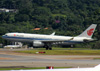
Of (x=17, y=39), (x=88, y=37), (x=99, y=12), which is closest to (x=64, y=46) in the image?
(x=88, y=37)

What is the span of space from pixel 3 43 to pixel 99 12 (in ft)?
156

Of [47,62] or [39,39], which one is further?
[39,39]

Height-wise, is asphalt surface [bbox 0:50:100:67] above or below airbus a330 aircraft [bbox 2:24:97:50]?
above

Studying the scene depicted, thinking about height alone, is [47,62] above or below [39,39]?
above

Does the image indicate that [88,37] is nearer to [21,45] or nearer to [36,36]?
[36,36]

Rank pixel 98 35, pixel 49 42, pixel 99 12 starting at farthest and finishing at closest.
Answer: pixel 99 12 < pixel 98 35 < pixel 49 42

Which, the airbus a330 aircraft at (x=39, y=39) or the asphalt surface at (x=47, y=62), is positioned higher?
the asphalt surface at (x=47, y=62)

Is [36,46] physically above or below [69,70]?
below

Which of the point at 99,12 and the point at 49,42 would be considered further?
the point at 99,12

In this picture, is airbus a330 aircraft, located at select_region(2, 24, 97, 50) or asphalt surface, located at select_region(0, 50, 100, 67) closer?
asphalt surface, located at select_region(0, 50, 100, 67)

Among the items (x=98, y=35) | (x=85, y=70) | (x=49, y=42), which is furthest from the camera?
(x=98, y=35)

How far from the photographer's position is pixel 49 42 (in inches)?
3976

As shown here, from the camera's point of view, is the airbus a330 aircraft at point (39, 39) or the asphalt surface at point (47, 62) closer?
the asphalt surface at point (47, 62)

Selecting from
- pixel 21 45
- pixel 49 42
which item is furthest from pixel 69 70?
pixel 21 45
